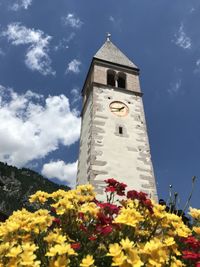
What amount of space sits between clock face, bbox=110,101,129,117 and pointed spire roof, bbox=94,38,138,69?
15.7 feet

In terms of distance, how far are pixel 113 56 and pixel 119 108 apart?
6.61 meters

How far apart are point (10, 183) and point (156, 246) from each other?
136m

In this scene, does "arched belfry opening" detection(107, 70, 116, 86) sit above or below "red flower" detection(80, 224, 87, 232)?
above

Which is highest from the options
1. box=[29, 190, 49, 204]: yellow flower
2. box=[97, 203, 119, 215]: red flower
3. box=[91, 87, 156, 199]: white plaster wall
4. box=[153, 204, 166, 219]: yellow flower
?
box=[91, 87, 156, 199]: white plaster wall

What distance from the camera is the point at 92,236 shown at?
2.53 m

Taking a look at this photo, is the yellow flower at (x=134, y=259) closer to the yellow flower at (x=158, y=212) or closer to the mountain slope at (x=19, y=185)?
the yellow flower at (x=158, y=212)

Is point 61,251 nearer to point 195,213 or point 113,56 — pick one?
point 195,213

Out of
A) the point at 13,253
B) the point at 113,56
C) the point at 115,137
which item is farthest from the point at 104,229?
the point at 113,56

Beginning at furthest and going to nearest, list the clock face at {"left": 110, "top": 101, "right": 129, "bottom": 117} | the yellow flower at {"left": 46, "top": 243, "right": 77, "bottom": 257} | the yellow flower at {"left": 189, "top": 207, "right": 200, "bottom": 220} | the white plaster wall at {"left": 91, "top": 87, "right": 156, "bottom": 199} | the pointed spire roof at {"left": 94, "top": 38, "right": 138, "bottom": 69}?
the pointed spire roof at {"left": 94, "top": 38, "right": 138, "bottom": 69}
the clock face at {"left": 110, "top": 101, "right": 129, "bottom": 117}
the white plaster wall at {"left": 91, "top": 87, "right": 156, "bottom": 199}
the yellow flower at {"left": 189, "top": 207, "right": 200, "bottom": 220}
the yellow flower at {"left": 46, "top": 243, "right": 77, "bottom": 257}

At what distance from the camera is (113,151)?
46.7 feet

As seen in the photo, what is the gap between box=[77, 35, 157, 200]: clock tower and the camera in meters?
13.5

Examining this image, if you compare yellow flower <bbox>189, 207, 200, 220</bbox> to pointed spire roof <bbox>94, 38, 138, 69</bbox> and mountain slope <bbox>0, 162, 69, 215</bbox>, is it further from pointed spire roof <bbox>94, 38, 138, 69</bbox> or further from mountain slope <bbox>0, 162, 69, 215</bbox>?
mountain slope <bbox>0, 162, 69, 215</bbox>

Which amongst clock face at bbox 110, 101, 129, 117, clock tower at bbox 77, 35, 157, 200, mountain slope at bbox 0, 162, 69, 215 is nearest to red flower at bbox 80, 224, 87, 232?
clock tower at bbox 77, 35, 157, 200

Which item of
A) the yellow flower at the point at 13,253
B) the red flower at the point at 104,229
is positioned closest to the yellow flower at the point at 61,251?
the yellow flower at the point at 13,253
